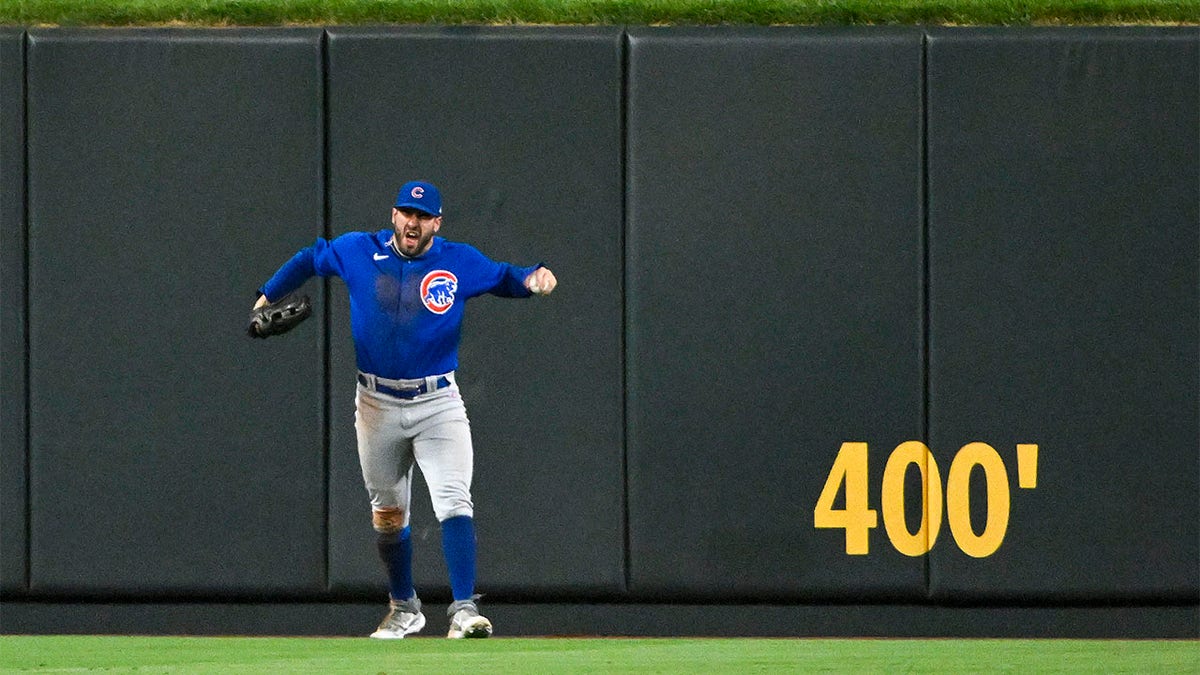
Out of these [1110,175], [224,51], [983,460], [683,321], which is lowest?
[983,460]

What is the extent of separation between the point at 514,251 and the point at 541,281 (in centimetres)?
75

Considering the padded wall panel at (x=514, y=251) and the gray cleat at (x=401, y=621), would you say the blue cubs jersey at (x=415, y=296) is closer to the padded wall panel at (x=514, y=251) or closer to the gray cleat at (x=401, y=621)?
the padded wall panel at (x=514, y=251)

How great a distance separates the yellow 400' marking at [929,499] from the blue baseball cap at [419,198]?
1669 millimetres

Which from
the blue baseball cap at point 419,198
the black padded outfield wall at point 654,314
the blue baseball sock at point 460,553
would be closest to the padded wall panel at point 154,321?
the black padded outfield wall at point 654,314

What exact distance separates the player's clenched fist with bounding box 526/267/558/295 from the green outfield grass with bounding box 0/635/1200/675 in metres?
1.05

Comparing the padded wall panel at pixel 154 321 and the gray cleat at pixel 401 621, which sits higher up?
the padded wall panel at pixel 154 321

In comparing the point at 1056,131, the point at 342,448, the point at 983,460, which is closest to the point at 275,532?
the point at 342,448

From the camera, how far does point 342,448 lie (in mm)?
5648

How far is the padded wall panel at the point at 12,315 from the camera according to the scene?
18.7ft

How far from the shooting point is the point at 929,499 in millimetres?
5613

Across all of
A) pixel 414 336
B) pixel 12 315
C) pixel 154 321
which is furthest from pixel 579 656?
pixel 12 315

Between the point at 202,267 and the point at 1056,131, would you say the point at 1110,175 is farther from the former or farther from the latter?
the point at 202,267

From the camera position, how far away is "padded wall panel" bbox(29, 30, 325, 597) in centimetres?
569

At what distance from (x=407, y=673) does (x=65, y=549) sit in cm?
227
